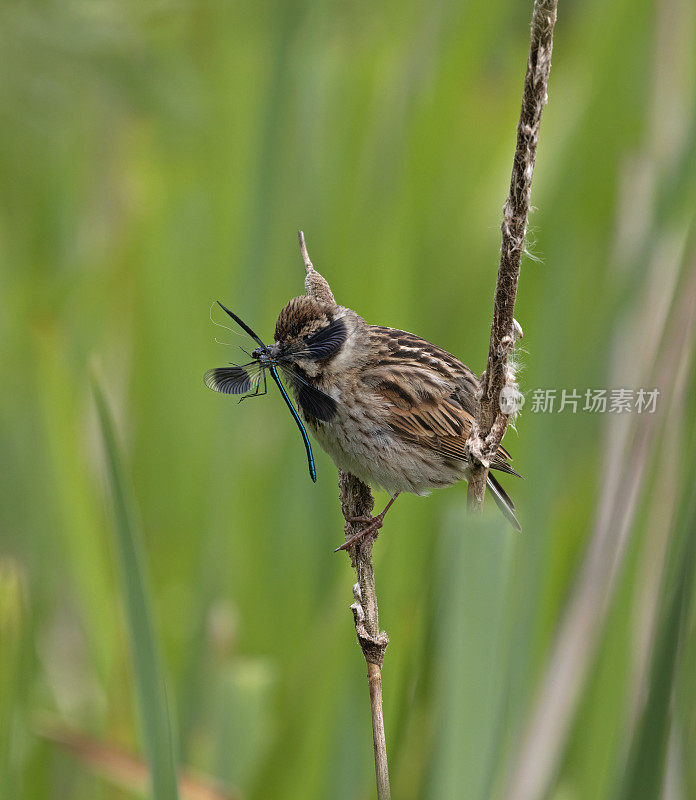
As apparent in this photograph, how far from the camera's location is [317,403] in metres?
1.04

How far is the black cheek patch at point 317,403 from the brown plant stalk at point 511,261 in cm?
19

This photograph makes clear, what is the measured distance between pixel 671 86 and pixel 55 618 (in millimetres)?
2041

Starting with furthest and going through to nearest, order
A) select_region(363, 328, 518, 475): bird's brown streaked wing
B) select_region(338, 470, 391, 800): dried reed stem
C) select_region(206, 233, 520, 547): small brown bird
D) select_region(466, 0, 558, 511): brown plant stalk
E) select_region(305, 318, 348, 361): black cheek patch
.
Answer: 1. select_region(363, 328, 518, 475): bird's brown streaked wing
2. select_region(206, 233, 520, 547): small brown bird
3. select_region(305, 318, 348, 361): black cheek patch
4. select_region(338, 470, 391, 800): dried reed stem
5. select_region(466, 0, 558, 511): brown plant stalk

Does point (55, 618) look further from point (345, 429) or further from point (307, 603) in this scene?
point (345, 429)

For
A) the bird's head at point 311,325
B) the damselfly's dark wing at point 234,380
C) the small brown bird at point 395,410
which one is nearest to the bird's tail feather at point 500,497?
the small brown bird at point 395,410

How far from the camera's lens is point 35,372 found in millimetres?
2100

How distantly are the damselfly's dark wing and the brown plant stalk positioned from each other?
0.22 meters

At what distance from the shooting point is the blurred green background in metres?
1.03

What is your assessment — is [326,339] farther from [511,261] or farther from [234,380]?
[511,261]

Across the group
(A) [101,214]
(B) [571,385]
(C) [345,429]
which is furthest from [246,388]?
(A) [101,214]

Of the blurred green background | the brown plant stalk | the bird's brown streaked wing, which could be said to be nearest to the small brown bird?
the bird's brown streaked wing

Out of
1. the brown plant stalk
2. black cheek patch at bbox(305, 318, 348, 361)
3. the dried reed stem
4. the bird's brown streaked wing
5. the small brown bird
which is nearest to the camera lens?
the brown plant stalk

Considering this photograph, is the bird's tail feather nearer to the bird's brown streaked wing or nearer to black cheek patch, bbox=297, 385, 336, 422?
the bird's brown streaked wing

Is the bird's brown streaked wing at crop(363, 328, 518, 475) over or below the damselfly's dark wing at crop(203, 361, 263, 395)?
over
